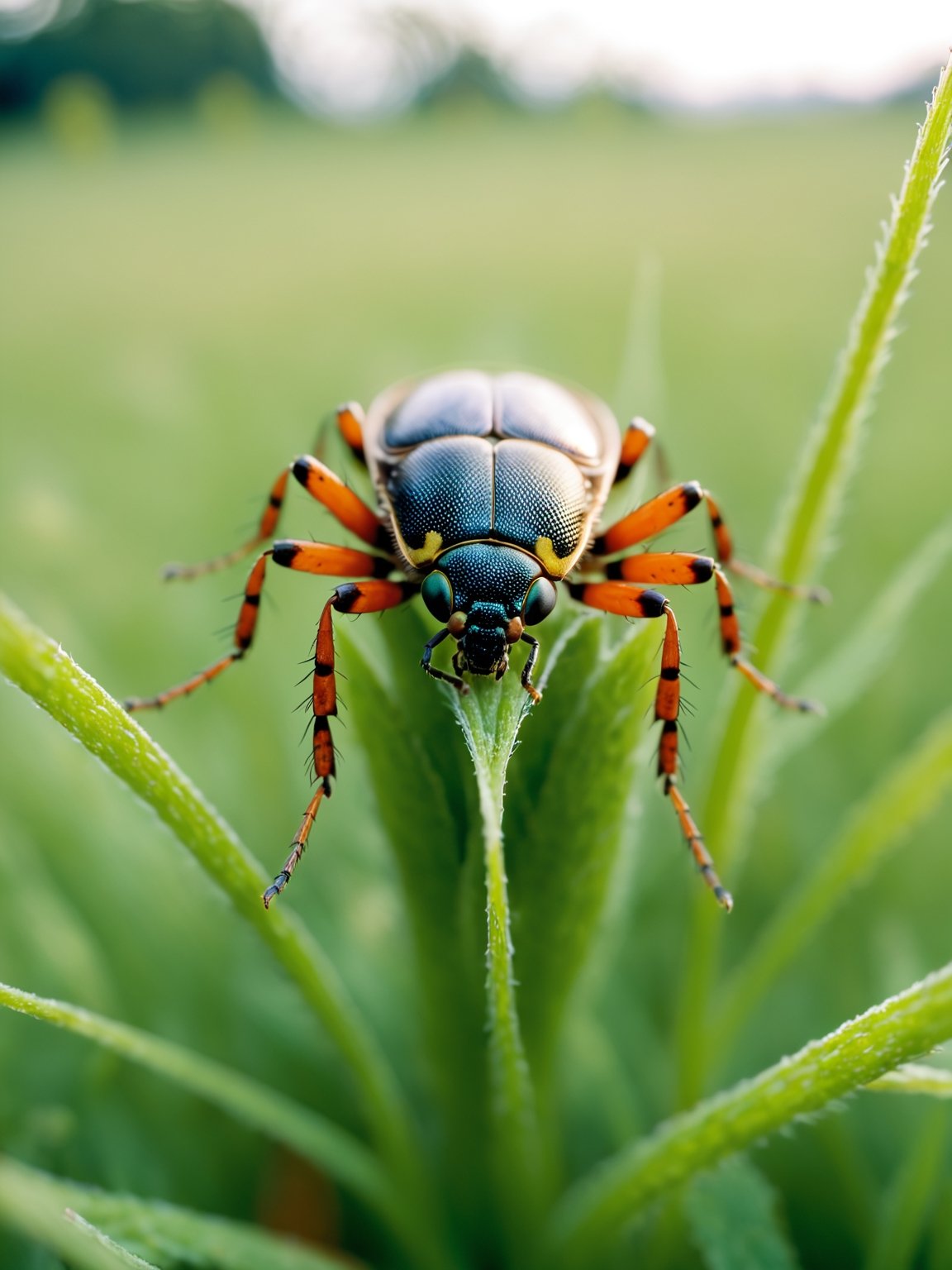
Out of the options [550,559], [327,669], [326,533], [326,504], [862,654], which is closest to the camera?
[862,654]

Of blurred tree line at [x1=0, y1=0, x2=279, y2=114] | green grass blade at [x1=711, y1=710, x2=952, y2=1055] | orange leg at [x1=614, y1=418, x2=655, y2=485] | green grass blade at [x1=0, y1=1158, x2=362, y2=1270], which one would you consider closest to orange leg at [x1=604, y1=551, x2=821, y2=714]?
orange leg at [x1=614, y1=418, x2=655, y2=485]

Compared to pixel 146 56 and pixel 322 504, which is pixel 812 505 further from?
pixel 146 56

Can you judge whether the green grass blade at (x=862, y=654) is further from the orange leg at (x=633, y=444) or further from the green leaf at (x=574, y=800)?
the orange leg at (x=633, y=444)

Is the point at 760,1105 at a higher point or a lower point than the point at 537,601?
lower

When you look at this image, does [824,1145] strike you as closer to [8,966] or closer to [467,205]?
[8,966]

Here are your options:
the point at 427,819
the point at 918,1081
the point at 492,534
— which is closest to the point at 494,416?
the point at 492,534

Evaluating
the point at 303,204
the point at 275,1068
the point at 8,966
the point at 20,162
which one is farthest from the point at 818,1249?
the point at 20,162

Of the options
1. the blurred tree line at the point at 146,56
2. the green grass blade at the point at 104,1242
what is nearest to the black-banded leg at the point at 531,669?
the green grass blade at the point at 104,1242
